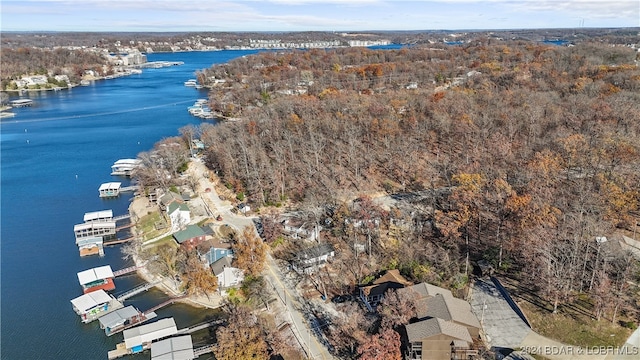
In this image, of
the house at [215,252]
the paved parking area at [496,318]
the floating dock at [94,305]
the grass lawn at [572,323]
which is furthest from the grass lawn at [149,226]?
the grass lawn at [572,323]

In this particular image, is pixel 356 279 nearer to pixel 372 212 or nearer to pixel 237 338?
pixel 372 212

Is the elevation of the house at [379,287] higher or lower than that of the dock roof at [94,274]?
higher

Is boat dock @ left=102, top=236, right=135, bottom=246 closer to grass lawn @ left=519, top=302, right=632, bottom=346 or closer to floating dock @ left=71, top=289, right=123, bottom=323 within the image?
floating dock @ left=71, top=289, right=123, bottom=323

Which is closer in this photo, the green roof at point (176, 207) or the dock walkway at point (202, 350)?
the dock walkway at point (202, 350)

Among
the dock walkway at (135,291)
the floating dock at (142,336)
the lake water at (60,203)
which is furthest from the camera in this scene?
the dock walkway at (135,291)

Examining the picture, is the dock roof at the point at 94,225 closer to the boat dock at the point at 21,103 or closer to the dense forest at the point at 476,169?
the dense forest at the point at 476,169

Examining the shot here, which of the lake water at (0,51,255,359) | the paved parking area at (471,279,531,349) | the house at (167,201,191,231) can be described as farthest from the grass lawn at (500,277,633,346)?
the house at (167,201,191,231)
